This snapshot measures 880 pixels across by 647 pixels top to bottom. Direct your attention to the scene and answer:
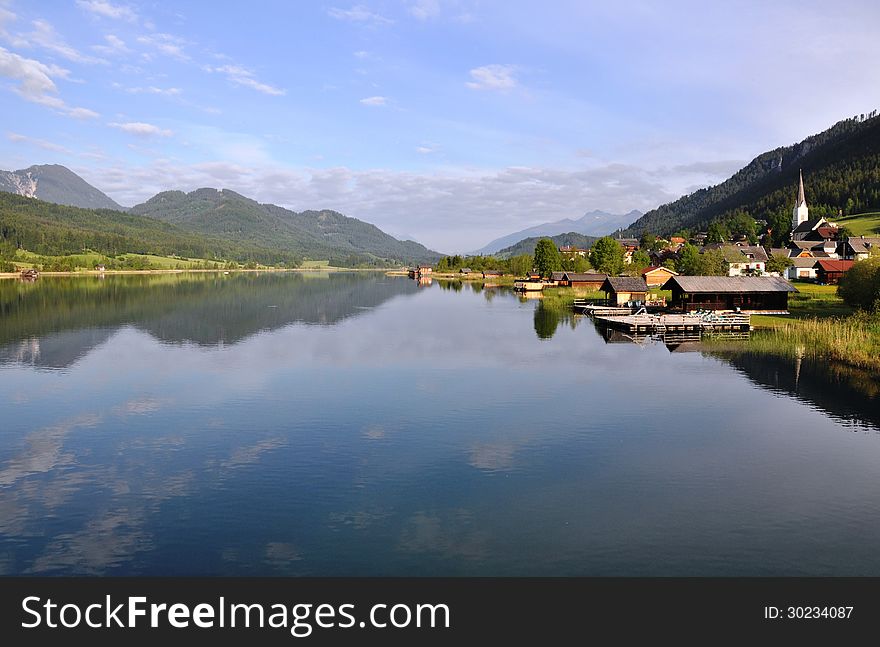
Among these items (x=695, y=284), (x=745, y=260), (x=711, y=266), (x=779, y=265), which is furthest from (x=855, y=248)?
(x=695, y=284)

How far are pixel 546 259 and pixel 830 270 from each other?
6655 cm

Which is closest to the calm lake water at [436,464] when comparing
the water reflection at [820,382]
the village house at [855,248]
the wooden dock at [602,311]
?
the water reflection at [820,382]

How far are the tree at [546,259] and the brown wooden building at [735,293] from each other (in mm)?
84699

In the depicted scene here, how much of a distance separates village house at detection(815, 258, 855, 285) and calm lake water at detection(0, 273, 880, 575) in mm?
80134

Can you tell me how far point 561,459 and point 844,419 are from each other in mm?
17583

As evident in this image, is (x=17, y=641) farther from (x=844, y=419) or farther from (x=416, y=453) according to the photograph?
(x=844, y=419)

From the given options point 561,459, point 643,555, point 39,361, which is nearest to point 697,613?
point 643,555

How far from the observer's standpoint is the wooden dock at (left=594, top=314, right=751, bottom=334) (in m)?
68.5

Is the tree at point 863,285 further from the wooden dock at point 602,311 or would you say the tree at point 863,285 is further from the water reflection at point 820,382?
the wooden dock at point 602,311

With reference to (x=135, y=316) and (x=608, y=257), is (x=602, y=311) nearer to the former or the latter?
(x=135, y=316)

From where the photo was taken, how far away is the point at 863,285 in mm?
63125

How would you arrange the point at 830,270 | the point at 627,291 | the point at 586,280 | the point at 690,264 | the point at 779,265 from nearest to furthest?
the point at 627,291
the point at 830,270
the point at 690,264
the point at 779,265
the point at 586,280

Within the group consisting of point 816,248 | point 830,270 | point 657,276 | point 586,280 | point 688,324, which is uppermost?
point 816,248

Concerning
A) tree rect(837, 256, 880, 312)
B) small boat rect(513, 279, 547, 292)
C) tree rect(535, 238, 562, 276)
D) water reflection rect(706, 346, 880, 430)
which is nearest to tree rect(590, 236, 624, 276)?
tree rect(535, 238, 562, 276)
